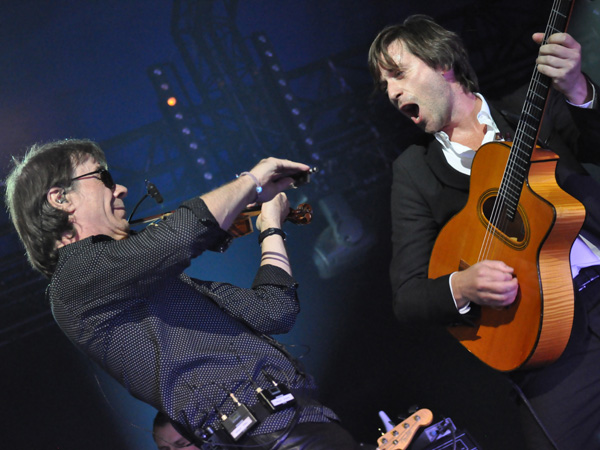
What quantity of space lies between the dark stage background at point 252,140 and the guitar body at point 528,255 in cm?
154

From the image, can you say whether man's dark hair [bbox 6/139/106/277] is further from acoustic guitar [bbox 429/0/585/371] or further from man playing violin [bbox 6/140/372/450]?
acoustic guitar [bbox 429/0/585/371]

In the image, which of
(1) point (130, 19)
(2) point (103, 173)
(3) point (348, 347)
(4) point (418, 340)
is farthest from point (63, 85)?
(4) point (418, 340)

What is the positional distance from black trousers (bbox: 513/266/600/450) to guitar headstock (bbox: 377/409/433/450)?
0.45m

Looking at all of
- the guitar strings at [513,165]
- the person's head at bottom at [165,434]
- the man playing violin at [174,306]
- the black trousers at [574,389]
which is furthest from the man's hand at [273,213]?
the person's head at bottom at [165,434]

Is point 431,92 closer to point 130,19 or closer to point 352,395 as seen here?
point 130,19

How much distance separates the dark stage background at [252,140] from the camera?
3.59 metres

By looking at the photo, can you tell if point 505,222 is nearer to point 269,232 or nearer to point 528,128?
point 528,128

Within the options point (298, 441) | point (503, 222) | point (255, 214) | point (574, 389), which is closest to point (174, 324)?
point (298, 441)

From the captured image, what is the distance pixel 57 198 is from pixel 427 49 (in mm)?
1768

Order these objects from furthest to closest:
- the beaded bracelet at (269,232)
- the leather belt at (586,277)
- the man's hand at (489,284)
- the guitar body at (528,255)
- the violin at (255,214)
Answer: the violin at (255,214) → the beaded bracelet at (269,232) → the leather belt at (586,277) → the man's hand at (489,284) → the guitar body at (528,255)

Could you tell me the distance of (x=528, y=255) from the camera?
2.05m

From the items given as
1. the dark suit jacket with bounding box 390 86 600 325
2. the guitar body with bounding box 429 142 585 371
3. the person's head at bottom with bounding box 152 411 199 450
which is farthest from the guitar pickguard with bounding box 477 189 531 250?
the person's head at bottom with bounding box 152 411 199 450

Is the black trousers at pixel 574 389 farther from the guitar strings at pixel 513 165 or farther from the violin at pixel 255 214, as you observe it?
the violin at pixel 255 214

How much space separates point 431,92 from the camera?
2590 millimetres
